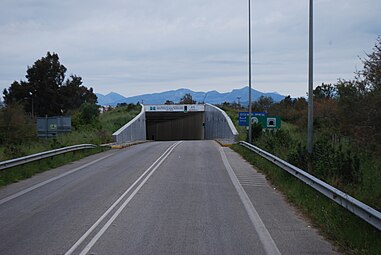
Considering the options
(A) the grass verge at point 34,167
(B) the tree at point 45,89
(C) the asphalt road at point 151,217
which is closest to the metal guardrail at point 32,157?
(A) the grass verge at point 34,167

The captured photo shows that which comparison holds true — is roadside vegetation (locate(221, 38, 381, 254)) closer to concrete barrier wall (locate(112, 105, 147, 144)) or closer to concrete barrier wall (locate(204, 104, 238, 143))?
concrete barrier wall (locate(112, 105, 147, 144))

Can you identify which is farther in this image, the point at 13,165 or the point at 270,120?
the point at 270,120

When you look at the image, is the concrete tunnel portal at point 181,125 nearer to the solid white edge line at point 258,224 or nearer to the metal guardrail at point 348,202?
the solid white edge line at point 258,224

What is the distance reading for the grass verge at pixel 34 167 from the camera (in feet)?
52.0

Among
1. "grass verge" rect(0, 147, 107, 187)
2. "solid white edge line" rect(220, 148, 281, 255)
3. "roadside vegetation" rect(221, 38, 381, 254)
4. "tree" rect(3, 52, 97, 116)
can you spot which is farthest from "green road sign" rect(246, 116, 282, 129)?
"tree" rect(3, 52, 97, 116)

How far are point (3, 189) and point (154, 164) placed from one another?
8401 millimetres

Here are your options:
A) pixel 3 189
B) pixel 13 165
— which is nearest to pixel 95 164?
pixel 13 165

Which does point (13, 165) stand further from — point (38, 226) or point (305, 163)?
point (305, 163)

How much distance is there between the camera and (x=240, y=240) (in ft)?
25.6

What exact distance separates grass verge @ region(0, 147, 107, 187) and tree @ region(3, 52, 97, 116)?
5233cm

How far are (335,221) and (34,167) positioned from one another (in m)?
13.3

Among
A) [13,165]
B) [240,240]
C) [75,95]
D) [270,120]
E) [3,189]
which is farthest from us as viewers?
[75,95]

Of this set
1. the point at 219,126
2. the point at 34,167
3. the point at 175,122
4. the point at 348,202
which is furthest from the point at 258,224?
the point at 175,122

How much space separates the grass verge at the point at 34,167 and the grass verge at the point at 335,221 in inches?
339
